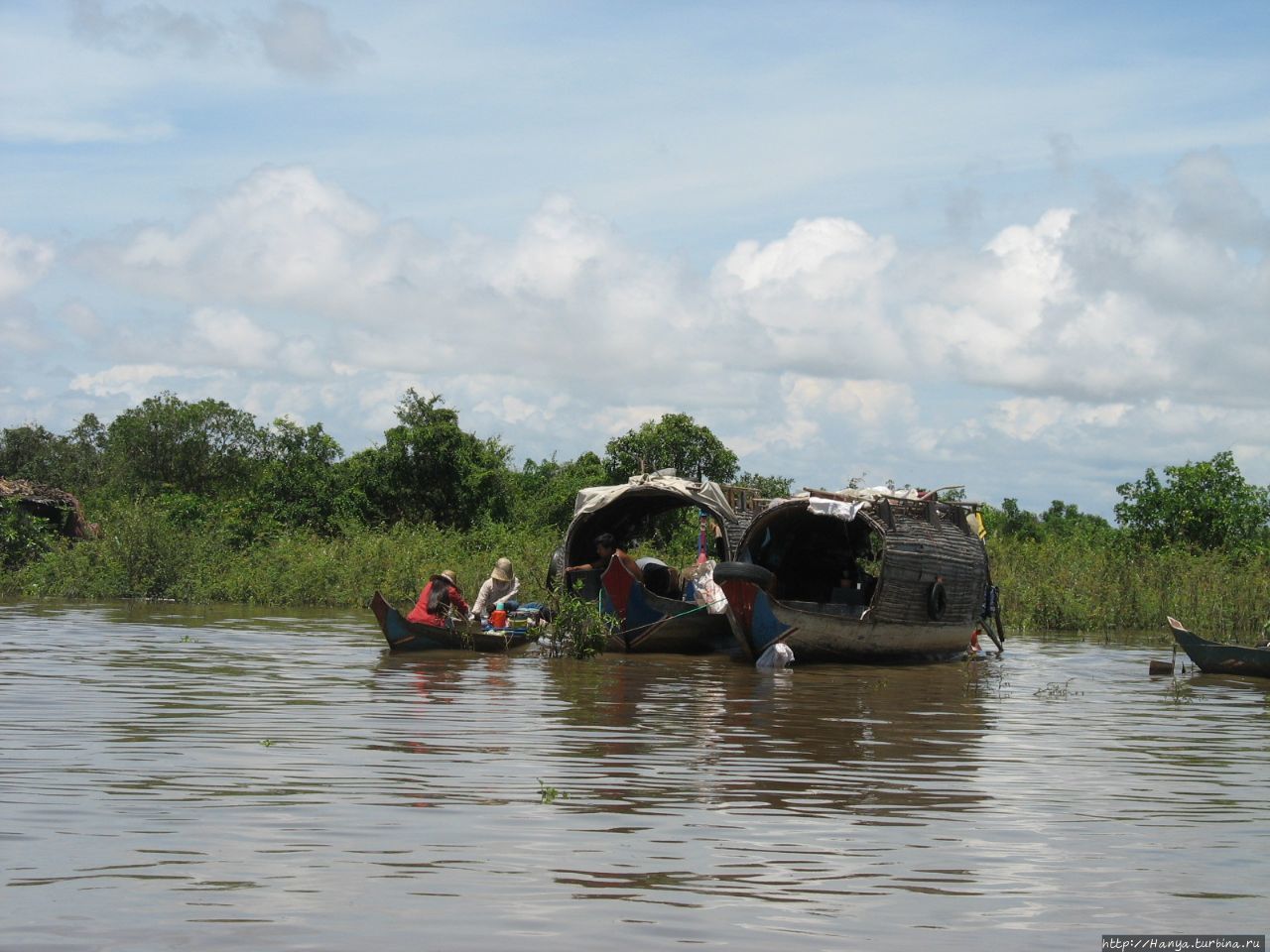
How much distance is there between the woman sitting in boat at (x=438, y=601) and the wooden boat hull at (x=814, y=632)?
3.01m

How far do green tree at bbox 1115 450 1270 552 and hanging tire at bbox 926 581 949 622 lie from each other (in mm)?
10797

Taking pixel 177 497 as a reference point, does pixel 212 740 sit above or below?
below

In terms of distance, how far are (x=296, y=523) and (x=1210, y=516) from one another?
711 inches

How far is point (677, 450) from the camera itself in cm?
3048

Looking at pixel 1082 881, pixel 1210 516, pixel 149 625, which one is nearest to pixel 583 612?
pixel 149 625

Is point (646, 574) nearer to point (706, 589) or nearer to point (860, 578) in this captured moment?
point (706, 589)

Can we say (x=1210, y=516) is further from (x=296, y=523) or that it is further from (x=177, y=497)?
(x=177, y=497)

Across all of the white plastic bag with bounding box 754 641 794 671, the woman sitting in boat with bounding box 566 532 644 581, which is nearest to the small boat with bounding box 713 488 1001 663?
the white plastic bag with bounding box 754 641 794 671

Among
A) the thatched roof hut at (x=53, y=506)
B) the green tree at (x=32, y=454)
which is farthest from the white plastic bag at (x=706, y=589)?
the green tree at (x=32, y=454)

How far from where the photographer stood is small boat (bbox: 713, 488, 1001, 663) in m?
15.2

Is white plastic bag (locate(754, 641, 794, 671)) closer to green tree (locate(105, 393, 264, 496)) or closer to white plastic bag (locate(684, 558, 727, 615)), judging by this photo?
white plastic bag (locate(684, 558, 727, 615))

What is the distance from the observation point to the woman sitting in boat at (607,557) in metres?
16.3

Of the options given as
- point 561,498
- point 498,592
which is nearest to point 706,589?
point 498,592

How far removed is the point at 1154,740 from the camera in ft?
32.2
